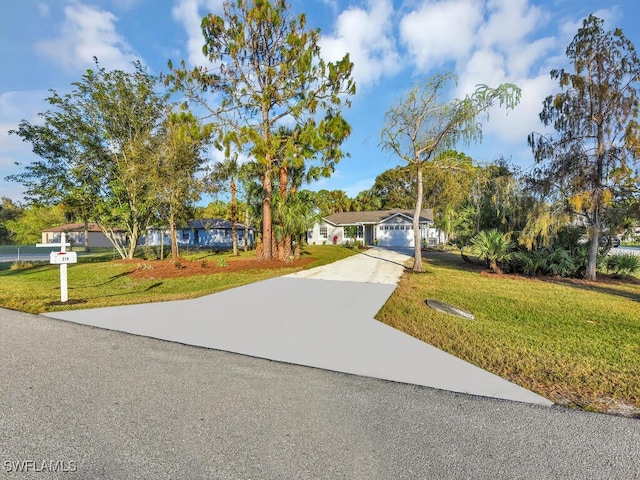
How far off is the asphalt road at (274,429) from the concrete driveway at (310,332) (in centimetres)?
31

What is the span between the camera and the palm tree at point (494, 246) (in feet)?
39.5

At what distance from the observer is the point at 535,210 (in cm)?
1094

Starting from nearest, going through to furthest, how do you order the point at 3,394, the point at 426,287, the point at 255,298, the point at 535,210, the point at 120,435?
the point at 120,435, the point at 3,394, the point at 255,298, the point at 426,287, the point at 535,210

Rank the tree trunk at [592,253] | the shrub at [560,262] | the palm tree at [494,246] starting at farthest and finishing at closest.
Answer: the palm tree at [494,246] < the shrub at [560,262] < the tree trunk at [592,253]

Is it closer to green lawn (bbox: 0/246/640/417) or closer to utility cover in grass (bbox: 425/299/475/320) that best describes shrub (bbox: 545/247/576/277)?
green lawn (bbox: 0/246/640/417)

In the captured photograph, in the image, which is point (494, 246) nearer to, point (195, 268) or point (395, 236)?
point (195, 268)

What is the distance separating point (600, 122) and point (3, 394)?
15255 millimetres

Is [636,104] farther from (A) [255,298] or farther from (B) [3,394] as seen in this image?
(B) [3,394]

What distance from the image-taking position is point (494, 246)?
1212cm

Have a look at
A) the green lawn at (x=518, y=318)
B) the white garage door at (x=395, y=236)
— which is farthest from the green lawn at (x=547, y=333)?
the white garage door at (x=395, y=236)

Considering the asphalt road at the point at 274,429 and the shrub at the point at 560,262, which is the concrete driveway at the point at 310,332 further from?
the shrub at the point at 560,262

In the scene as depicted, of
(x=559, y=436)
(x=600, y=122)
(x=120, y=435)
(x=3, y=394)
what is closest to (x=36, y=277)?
(x=3, y=394)

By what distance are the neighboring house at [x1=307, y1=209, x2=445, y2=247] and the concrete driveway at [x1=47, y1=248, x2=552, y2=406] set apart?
22771 millimetres

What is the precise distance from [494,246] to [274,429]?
39.9 ft
